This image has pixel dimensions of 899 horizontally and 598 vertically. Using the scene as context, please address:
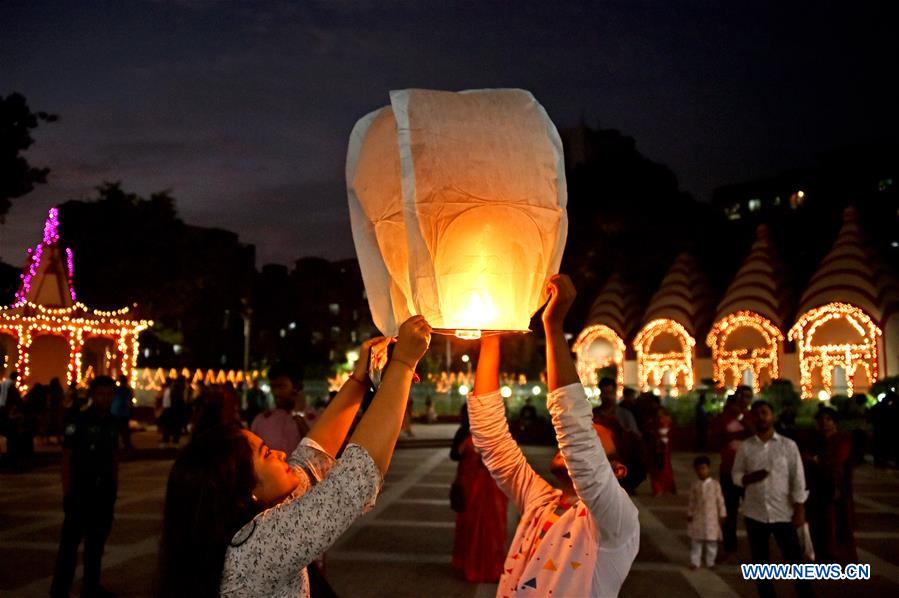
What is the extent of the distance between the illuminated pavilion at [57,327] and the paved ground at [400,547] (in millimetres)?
13262

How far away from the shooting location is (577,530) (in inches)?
97.0

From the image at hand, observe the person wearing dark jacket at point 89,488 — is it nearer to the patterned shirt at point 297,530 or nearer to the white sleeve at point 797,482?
the patterned shirt at point 297,530

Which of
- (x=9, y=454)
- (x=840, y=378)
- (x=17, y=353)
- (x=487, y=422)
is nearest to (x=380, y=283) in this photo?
(x=487, y=422)

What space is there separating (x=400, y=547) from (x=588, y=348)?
30893 mm

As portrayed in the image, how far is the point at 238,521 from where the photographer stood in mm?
1880

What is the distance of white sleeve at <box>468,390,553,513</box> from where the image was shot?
2955 millimetres

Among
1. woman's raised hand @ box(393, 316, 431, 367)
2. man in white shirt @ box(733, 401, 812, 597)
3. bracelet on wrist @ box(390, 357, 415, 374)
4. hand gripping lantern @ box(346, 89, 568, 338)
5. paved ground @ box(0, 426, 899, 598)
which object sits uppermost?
hand gripping lantern @ box(346, 89, 568, 338)

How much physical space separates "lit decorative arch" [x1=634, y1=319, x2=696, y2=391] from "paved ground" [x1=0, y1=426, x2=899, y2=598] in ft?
60.7

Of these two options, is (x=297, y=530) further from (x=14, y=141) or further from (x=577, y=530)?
(x=14, y=141)

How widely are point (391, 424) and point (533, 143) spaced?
1089 mm

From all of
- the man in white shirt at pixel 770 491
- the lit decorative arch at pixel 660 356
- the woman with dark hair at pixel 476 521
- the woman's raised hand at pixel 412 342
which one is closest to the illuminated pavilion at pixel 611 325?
the lit decorative arch at pixel 660 356

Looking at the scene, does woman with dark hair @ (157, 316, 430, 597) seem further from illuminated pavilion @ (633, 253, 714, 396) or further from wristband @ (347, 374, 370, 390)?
illuminated pavilion @ (633, 253, 714, 396)

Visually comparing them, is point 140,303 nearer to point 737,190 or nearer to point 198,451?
point 198,451

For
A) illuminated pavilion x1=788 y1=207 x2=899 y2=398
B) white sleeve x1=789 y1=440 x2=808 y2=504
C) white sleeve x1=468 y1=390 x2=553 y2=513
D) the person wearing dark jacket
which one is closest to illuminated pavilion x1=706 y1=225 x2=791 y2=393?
illuminated pavilion x1=788 y1=207 x2=899 y2=398
